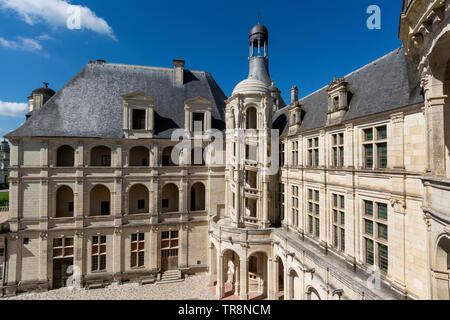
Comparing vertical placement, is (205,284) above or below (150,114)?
below

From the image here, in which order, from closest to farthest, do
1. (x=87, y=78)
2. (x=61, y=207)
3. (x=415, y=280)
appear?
(x=415, y=280)
(x=61, y=207)
(x=87, y=78)

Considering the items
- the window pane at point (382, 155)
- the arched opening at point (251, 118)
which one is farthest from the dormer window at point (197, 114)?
the window pane at point (382, 155)

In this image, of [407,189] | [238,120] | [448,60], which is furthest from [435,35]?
[238,120]

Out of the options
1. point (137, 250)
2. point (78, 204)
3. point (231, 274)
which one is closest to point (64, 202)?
point (78, 204)

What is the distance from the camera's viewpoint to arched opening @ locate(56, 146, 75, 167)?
22.2 m

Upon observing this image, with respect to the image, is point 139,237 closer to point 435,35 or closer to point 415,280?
point 415,280

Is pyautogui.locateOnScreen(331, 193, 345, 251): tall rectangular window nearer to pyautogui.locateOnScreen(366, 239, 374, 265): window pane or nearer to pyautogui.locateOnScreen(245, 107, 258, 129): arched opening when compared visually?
pyautogui.locateOnScreen(366, 239, 374, 265): window pane

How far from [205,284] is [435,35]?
72.6ft

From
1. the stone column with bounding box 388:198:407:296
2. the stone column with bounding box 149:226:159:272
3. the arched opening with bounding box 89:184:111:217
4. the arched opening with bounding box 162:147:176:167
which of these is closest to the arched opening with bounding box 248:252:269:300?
the stone column with bounding box 149:226:159:272

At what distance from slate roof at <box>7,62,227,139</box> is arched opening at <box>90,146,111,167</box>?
7.22 feet

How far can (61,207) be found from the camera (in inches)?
878

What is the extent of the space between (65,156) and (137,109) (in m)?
8.32

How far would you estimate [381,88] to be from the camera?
1135cm

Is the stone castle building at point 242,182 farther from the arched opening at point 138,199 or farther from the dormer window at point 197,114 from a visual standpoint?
the arched opening at point 138,199
